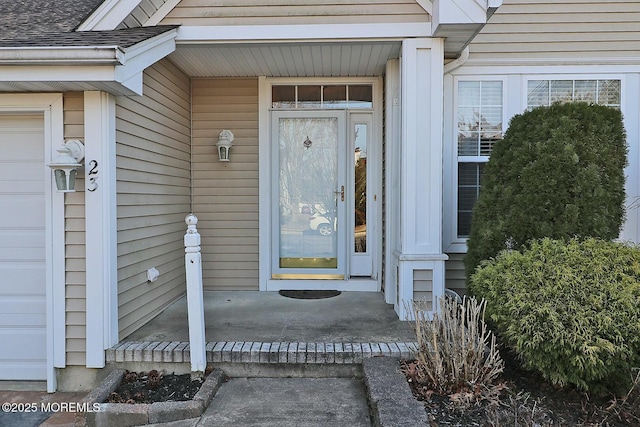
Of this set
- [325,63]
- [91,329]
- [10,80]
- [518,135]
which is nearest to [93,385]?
[91,329]

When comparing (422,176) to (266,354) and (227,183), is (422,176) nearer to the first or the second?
(266,354)

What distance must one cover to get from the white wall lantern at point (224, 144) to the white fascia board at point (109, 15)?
65.5 inches

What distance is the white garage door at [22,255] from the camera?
347 centimetres

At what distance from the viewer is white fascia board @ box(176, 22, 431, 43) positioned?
3895mm

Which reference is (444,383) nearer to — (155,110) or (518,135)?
(518,135)

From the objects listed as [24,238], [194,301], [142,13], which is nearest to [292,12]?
[142,13]

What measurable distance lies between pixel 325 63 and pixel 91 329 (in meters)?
3.24

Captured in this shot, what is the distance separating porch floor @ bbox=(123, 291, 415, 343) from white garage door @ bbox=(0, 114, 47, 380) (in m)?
0.74

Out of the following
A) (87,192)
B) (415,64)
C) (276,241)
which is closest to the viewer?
(87,192)

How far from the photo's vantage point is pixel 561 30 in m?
4.75

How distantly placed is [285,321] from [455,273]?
2.01 meters

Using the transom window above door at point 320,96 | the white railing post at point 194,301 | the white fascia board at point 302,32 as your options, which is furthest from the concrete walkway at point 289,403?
the transom window above door at point 320,96

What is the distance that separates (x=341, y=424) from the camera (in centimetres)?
271

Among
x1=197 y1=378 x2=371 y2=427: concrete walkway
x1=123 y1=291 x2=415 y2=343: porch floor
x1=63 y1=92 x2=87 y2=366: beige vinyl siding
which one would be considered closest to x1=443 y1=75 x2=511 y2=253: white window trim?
x1=123 y1=291 x2=415 y2=343: porch floor
